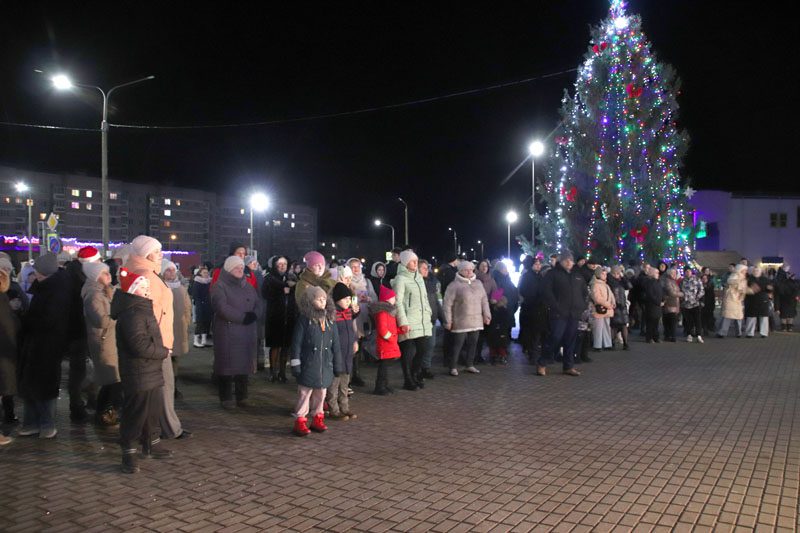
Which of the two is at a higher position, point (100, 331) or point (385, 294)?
A: point (385, 294)

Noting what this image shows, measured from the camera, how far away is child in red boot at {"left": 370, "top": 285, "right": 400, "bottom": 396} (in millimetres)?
9039

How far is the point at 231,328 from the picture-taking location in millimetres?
8156

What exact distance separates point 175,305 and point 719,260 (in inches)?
1947

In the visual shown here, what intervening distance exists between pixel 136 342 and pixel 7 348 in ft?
6.76

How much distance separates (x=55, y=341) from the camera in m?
6.92

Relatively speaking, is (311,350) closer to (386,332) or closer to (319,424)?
(319,424)

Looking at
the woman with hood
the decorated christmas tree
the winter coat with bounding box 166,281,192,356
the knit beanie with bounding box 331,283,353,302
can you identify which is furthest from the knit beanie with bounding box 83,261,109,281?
the decorated christmas tree

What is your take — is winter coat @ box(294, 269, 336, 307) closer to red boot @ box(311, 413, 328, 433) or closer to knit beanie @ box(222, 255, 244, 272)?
knit beanie @ box(222, 255, 244, 272)

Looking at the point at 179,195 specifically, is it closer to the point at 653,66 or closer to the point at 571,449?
the point at 653,66

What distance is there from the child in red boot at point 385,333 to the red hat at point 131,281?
402 centimetres

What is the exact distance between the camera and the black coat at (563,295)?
10844mm

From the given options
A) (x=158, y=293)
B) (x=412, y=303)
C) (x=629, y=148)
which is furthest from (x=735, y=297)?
(x=158, y=293)

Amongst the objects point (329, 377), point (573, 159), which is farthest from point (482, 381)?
point (573, 159)

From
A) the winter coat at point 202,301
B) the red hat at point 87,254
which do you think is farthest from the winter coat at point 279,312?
the winter coat at point 202,301
